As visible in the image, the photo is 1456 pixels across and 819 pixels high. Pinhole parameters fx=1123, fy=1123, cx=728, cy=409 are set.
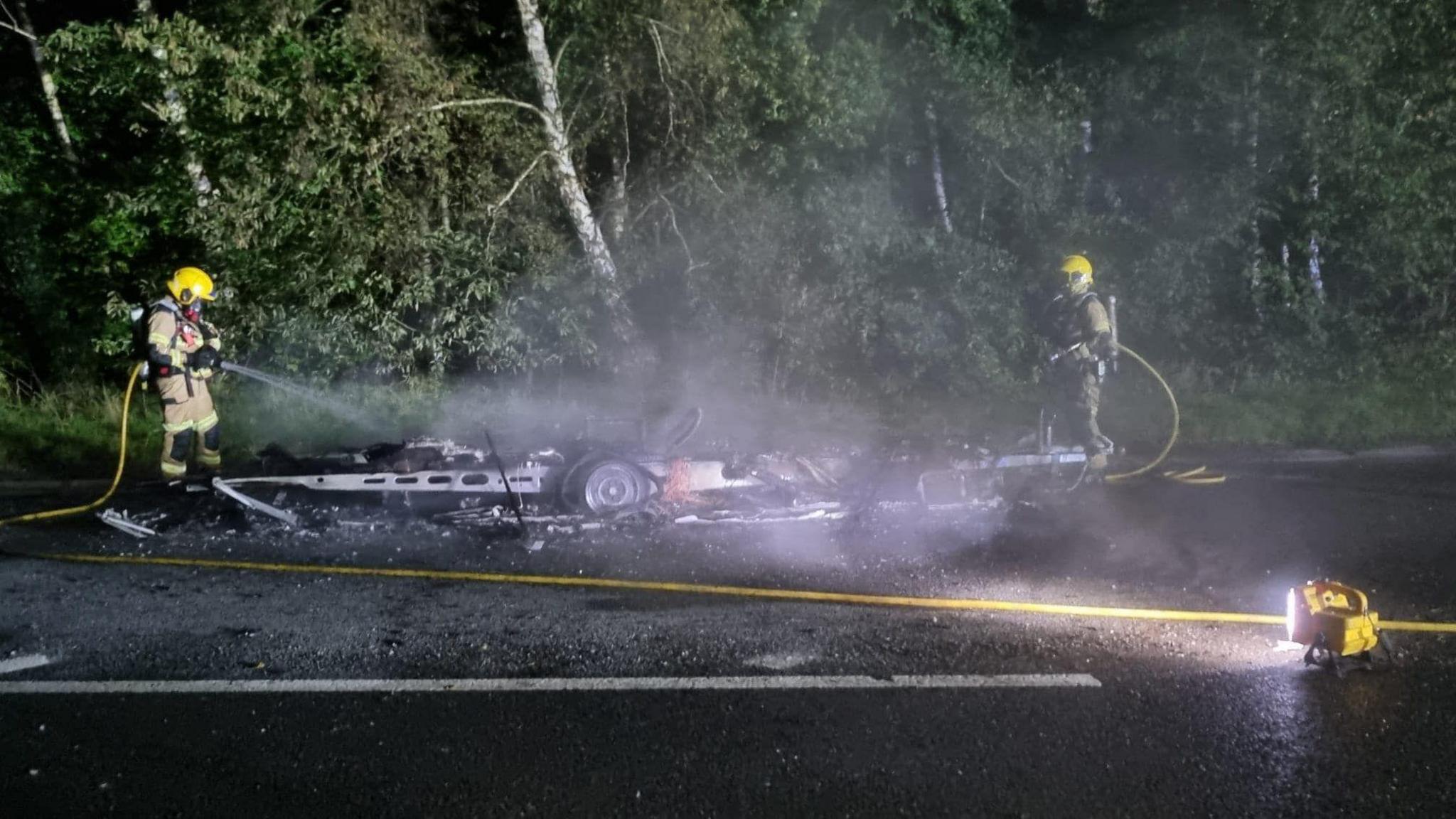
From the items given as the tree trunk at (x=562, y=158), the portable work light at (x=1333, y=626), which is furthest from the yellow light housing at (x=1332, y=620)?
the tree trunk at (x=562, y=158)

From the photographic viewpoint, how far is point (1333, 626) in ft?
15.8

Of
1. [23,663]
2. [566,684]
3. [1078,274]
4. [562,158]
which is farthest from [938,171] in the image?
[23,663]

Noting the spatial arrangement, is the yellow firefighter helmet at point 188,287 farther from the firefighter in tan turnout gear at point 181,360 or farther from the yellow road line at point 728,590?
the yellow road line at point 728,590

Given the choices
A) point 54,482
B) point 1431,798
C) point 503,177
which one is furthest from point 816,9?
point 1431,798

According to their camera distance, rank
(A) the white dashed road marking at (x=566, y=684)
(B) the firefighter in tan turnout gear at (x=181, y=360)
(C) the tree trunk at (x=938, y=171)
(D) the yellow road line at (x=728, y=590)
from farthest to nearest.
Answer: (C) the tree trunk at (x=938, y=171) → (B) the firefighter in tan turnout gear at (x=181, y=360) → (D) the yellow road line at (x=728, y=590) → (A) the white dashed road marking at (x=566, y=684)

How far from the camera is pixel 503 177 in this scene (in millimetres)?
13102

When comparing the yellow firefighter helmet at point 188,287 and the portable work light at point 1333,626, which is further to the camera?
the yellow firefighter helmet at point 188,287

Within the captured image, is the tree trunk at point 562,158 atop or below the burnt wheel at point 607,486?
atop

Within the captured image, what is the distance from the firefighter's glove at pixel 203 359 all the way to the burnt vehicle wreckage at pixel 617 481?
105 centimetres

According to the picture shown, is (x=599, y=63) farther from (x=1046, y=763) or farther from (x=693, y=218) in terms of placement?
(x=1046, y=763)

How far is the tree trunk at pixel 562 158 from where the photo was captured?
40.1ft

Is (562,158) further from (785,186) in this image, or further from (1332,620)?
(1332,620)

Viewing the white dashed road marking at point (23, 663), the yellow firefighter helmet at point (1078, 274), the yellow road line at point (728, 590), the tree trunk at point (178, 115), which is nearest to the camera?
the white dashed road marking at point (23, 663)

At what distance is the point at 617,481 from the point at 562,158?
19.8 ft
